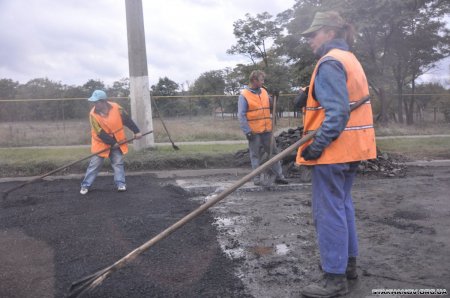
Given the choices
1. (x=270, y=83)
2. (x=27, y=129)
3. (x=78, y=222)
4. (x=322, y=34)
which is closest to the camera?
(x=322, y=34)

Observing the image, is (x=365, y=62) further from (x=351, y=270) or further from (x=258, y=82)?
(x=351, y=270)

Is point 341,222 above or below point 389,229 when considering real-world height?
above

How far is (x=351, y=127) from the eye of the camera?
10.2 feet

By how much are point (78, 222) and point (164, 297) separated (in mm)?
2393

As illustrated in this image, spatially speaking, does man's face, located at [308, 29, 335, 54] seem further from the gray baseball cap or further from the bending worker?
the bending worker

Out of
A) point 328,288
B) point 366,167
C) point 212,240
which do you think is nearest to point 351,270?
point 328,288

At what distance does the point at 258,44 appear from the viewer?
1299 inches

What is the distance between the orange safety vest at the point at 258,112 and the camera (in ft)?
23.8

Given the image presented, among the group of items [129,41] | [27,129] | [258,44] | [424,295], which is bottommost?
[424,295]

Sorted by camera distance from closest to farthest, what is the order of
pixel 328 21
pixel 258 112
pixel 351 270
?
pixel 328 21, pixel 351 270, pixel 258 112

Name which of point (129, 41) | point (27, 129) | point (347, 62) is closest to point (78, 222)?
point (347, 62)

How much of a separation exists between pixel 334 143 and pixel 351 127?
18cm

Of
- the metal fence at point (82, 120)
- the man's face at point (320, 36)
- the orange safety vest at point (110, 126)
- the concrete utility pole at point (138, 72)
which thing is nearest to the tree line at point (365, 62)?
the metal fence at point (82, 120)

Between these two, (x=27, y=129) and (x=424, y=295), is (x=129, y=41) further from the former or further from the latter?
(x=424, y=295)
